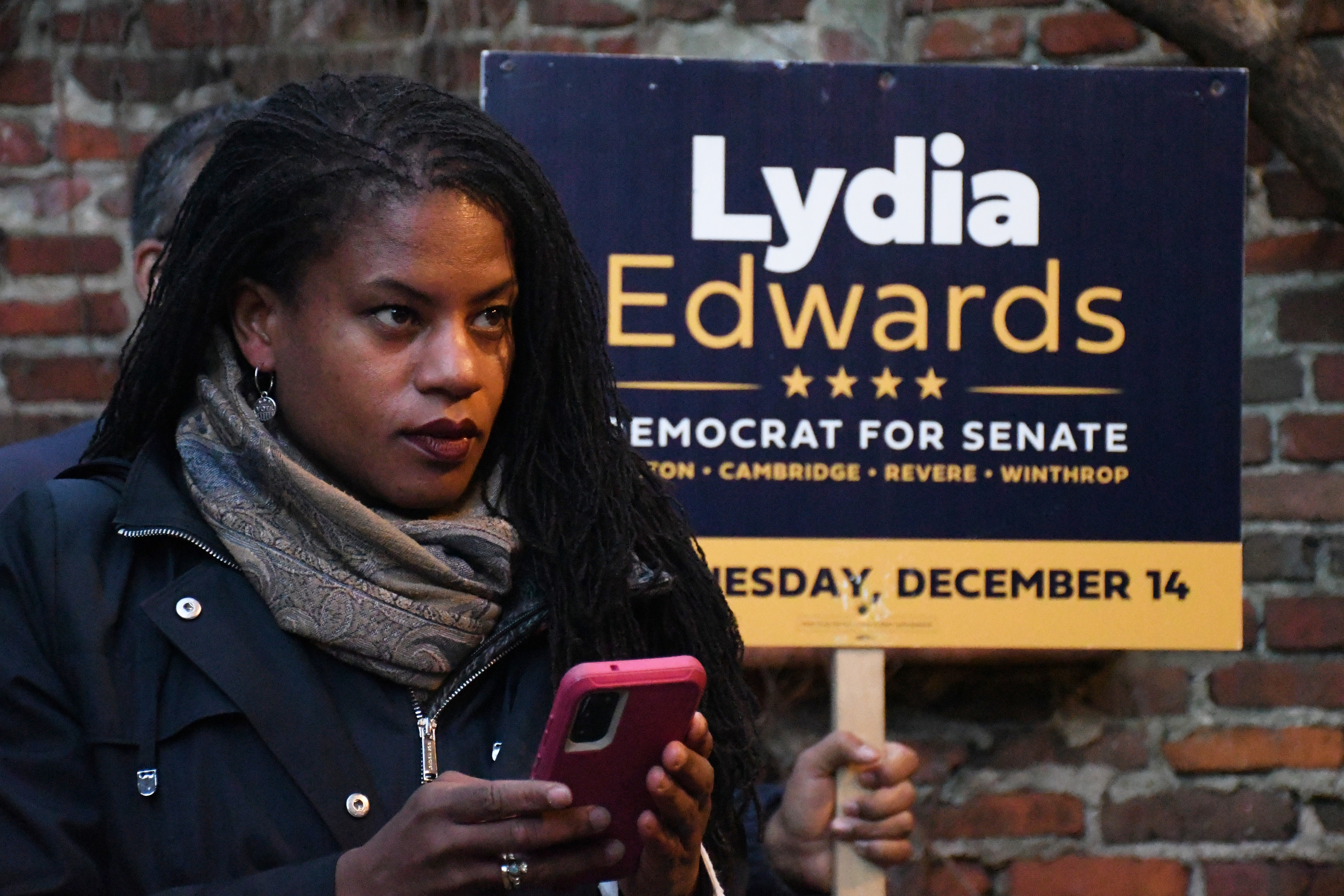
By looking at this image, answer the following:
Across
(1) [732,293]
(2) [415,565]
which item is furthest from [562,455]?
(1) [732,293]

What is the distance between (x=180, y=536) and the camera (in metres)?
1.22

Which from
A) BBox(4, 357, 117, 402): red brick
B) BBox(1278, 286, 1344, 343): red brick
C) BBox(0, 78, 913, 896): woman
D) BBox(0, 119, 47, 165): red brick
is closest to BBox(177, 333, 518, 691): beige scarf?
BBox(0, 78, 913, 896): woman

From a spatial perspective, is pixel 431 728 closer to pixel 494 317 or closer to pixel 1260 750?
pixel 494 317

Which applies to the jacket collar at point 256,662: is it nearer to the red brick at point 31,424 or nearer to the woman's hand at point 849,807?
the woman's hand at point 849,807

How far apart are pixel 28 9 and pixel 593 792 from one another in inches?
78.9

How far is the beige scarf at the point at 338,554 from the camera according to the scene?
3.97 feet

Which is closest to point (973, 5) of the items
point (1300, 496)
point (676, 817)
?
point (1300, 496)

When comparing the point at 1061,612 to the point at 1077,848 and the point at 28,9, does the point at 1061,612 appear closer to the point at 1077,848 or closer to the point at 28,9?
the point at 1077,848

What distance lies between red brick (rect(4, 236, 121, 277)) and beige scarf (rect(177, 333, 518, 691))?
132 cm

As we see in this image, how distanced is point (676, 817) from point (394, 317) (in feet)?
1.49

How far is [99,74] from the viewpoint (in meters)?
2.49

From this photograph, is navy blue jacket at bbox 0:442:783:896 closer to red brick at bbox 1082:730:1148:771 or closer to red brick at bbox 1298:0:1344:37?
red brick at bbox 1082:730:1148:771

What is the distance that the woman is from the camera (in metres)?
1.12

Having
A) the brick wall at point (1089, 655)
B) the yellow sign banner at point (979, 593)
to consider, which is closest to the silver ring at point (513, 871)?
the yellow sign banner at point (979, 593)
